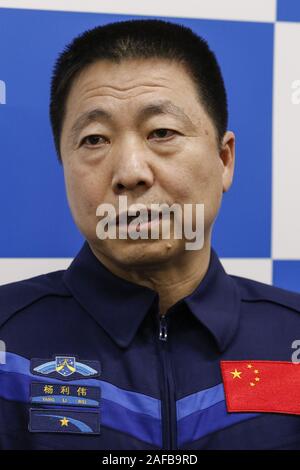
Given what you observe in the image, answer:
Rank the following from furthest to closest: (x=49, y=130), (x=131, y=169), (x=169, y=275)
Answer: (x=49, y=130)
(x=169, y=275)
(x=131, y=169)

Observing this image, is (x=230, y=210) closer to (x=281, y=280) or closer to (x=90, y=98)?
(x=281, y=280)

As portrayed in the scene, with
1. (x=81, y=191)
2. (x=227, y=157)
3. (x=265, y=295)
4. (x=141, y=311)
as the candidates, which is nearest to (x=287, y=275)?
(x=265, y=295)

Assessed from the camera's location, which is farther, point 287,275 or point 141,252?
point 287,275

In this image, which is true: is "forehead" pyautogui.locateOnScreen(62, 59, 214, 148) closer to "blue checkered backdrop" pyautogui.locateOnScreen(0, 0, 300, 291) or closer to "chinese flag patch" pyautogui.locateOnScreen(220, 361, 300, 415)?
"blue checkered backdrop" pyautogui.locateOnScreen(0, 0, 300, 291)

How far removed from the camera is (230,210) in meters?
1.37

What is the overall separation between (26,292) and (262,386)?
0.48m

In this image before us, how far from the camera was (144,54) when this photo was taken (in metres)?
1.08

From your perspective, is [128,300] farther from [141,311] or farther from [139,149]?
[139,149]

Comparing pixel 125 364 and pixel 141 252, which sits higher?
pixel 141 252

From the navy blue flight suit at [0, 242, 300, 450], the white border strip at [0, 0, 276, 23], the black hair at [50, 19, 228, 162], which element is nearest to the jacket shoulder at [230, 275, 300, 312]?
the navy blue flight suit at [0, 242, 300, 450]

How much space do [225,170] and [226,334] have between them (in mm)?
318

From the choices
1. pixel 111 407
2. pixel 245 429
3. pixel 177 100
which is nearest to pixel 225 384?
pixel 245 429

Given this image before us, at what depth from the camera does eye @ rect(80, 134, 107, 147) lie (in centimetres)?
106

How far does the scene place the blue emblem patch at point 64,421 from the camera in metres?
1.02
